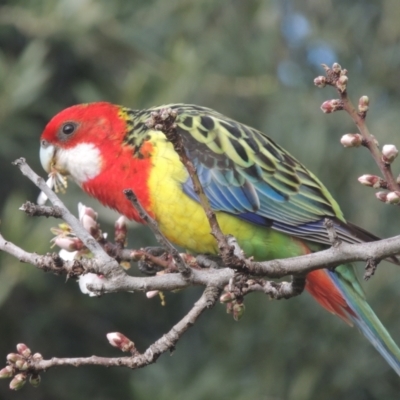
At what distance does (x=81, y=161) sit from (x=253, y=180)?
0.76 metres

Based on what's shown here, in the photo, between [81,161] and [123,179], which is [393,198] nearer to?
[123,179]

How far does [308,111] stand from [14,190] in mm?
2607

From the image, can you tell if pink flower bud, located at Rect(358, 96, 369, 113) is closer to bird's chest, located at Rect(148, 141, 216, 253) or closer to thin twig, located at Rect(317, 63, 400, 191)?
thin twig, located at Rect(317, 63, 400, 191)

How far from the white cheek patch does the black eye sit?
0.08 meters

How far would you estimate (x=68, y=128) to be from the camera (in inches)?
131

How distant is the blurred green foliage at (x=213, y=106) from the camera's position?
214 inches

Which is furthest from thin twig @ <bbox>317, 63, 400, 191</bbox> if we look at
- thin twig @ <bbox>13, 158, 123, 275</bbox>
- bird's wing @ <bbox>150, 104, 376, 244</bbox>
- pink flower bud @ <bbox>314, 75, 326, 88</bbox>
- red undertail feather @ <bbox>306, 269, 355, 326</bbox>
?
red undertail feather @ <bbox>306, 269, 355, 326</bbox>

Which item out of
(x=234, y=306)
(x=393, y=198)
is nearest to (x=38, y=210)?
(x=234, y=306)

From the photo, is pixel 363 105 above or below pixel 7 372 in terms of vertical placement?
above

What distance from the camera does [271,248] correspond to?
2.86 metres

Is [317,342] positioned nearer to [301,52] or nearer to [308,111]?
[308,111]

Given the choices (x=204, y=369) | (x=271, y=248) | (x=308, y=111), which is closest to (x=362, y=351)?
(x=204, y=369)

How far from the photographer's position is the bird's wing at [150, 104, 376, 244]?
2883 mm

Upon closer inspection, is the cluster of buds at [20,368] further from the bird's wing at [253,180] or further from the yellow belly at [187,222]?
the bird's wing at [253,180]
